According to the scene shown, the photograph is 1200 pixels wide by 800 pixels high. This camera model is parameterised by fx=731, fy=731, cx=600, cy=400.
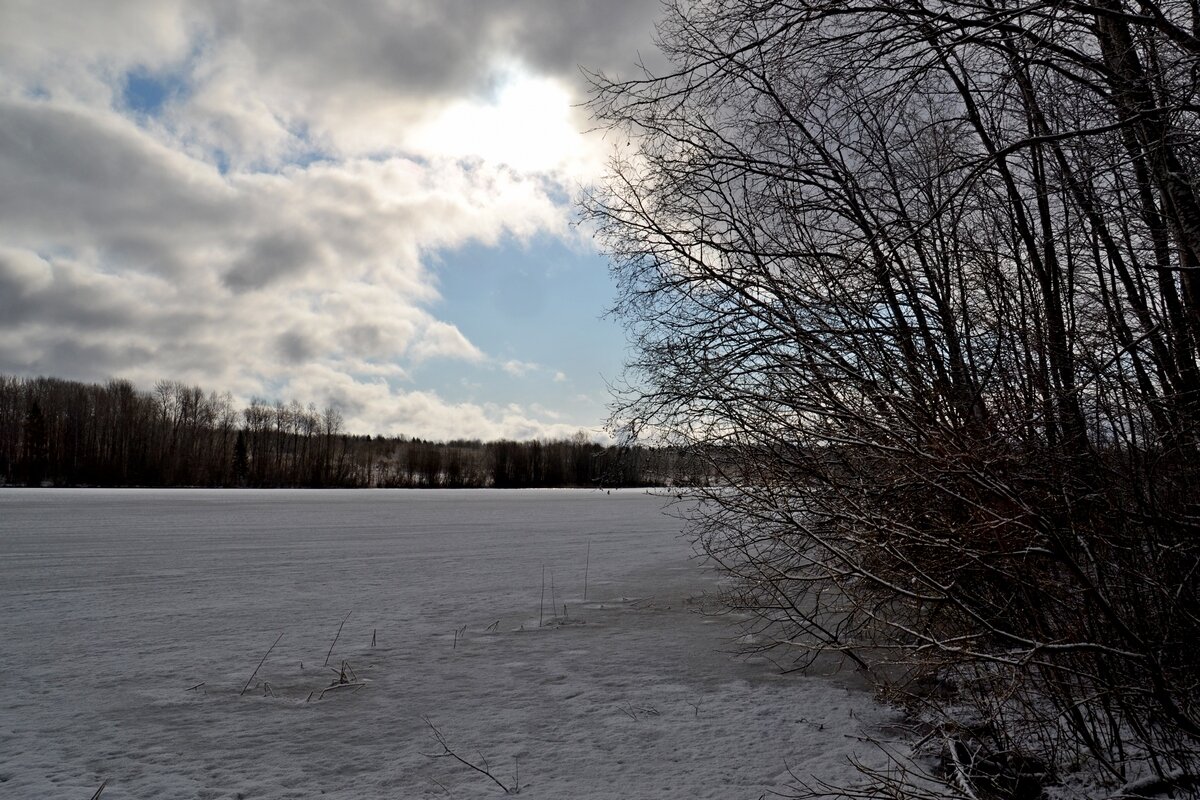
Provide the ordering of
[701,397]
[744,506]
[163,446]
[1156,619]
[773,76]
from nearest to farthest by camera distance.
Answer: [1156,619] < [773,76] < [744,506] < [701,397] < [163,446]

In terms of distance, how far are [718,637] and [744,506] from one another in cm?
221

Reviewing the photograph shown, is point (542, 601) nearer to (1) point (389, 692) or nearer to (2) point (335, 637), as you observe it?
(2) point (335, 637)

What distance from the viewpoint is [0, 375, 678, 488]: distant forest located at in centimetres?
6178

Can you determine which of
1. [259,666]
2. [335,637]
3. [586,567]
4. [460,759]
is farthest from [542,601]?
[460,759]

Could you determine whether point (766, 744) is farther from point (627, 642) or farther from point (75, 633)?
point (75, 633)

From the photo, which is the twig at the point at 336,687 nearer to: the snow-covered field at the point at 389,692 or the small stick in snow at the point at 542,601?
the snow-covered field at the point at 389,692

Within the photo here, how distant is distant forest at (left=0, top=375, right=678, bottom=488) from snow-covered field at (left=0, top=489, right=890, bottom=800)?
181 ft

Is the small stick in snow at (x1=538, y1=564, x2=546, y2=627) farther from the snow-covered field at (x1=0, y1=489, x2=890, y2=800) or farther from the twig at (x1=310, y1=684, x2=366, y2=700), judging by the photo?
the twig at (x1=310, y1=684, x2=366, y2=700)

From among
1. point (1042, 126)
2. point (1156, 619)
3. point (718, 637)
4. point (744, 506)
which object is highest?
point (1042, 126)

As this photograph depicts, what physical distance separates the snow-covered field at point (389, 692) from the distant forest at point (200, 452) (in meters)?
55.1

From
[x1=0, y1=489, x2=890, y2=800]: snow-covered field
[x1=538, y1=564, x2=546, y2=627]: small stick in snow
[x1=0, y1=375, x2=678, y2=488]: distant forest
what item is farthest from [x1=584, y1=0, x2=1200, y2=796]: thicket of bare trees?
[x1=0, y1=375, x2=678, y2=488]: distant forest

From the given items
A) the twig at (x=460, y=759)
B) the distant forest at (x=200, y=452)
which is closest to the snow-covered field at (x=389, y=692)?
the twig at (x=460, y=759)

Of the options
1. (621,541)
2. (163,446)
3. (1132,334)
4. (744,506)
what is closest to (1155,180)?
(1132,334)

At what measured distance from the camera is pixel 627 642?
6.00m
